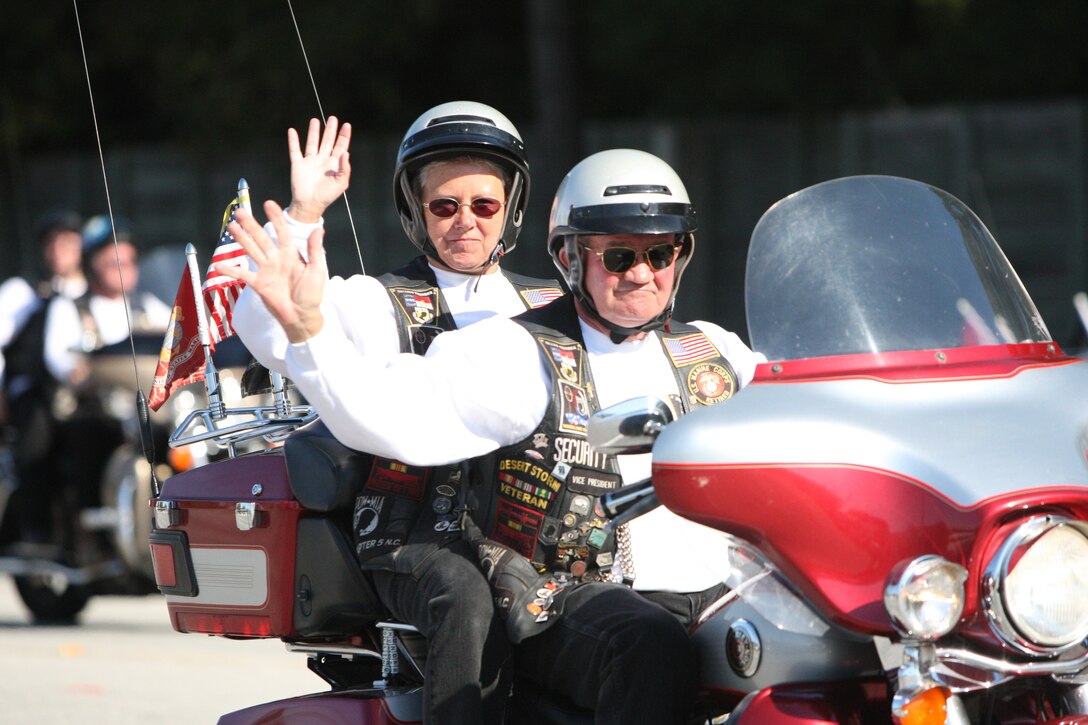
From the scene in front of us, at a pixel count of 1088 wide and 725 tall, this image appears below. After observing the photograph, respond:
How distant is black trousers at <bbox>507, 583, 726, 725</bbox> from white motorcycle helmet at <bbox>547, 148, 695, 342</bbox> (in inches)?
23.5

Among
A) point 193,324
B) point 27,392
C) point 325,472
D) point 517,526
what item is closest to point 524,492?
point 517,526

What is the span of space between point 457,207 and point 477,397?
3.92 feet

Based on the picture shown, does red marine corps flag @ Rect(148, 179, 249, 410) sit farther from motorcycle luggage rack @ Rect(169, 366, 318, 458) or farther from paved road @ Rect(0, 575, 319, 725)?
paved road @ Rect(0, 575, 319, 725)

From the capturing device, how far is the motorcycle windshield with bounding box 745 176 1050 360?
315 centimetres

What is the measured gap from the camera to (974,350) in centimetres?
315

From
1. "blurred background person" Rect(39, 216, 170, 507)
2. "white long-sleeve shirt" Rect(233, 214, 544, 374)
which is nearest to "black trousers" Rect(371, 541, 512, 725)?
"white long-sleeve shirt" Rect(233, 214, 544, 374)

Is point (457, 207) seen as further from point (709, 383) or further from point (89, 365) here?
point (89, 365)

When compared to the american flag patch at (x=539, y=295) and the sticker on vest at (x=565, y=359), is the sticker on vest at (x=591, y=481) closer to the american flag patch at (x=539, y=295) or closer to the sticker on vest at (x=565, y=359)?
the sticker on vest at (x=565, y=359)

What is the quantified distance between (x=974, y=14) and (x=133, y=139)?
10.3 meters

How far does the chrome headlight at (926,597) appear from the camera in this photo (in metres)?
2.81

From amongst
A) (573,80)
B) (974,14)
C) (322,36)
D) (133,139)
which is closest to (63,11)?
(133,139)

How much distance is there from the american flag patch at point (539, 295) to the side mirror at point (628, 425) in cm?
170

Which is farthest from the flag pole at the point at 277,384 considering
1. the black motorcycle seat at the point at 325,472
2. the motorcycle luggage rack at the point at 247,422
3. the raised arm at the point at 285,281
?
the raised arm at the point at 285,281

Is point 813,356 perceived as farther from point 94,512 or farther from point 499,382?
point 94,512
